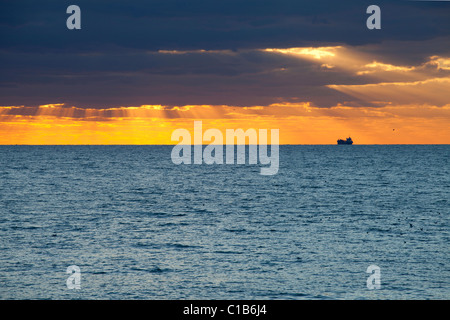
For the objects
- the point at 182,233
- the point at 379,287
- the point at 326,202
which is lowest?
the point at 379,287

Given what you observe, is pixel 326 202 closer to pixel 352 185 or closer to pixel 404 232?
pixel 404 232

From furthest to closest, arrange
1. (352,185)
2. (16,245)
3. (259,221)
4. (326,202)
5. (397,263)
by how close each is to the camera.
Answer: (352,185), (326,202), (259,221), (16,245), (397,263)

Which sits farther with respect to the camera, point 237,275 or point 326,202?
point 326,202

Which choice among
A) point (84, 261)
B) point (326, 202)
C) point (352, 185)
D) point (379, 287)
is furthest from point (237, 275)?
point (352, 185)

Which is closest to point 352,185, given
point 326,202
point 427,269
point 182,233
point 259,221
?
point 326,202

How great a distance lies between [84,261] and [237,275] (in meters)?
11.2

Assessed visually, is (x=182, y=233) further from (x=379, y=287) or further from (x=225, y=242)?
(x=379, y=287)

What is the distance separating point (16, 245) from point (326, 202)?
46.1 metres

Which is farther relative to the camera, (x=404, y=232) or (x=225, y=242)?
(x=404, y=232)

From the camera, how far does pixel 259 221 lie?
55625 millimetres
